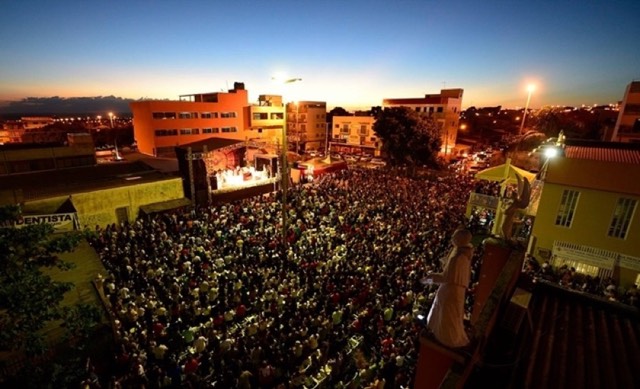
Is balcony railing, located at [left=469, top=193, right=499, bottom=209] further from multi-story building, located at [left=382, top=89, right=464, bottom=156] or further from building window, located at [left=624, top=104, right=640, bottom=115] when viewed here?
multi-story building, located at [left=382, top=89, right=464, bottom=156]

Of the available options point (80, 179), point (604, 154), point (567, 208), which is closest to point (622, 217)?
point (567, 208)

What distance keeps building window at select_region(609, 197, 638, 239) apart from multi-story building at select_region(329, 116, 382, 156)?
3616 centimetres

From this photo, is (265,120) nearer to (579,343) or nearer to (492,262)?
(492,262)

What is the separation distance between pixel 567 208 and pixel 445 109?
110ft

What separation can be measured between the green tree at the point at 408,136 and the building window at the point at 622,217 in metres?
18.8

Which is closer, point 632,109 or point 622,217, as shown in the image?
point 622,217

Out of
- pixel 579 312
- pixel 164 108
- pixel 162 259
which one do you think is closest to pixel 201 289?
pixel 162 259

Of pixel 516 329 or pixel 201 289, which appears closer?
pixel 516 329

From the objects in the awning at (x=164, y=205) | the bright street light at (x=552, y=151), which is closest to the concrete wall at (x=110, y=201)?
the awning at (x=164, y=205)

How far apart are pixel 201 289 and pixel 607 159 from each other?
16.2 metres

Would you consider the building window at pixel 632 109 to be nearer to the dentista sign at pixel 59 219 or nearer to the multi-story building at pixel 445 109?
the multi-story building at pixel 445 109

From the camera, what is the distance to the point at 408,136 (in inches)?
1179

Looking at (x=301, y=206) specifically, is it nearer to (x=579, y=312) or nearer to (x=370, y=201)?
(x=370, y=201)

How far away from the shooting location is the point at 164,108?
32688 mm
